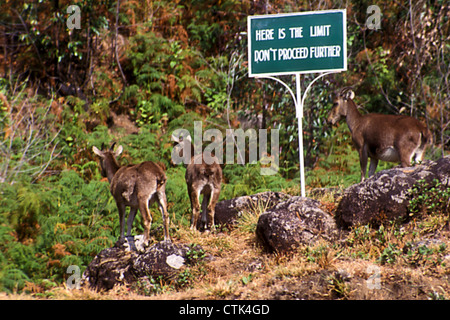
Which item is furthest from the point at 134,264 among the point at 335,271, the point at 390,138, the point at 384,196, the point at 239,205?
the point at 390,138

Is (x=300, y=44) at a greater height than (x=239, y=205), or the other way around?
(x=300, y=44)

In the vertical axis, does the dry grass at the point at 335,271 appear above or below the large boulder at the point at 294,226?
below

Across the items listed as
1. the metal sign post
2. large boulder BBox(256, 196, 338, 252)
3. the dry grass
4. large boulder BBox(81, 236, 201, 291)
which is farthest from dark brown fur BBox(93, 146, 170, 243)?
the metal sign post

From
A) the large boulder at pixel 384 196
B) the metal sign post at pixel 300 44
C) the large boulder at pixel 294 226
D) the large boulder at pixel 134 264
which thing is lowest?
the large boulder at pixel 134 264

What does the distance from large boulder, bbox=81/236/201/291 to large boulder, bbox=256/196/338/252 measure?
1.27m

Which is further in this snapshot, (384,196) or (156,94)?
(156,94)

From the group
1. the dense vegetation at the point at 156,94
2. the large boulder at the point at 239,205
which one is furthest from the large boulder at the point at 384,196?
the dense vegetation at the point at 156,94

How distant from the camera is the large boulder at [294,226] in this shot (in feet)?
30.3

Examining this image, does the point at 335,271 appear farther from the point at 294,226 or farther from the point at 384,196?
the point at 384,196

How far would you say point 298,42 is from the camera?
10719 millimetres

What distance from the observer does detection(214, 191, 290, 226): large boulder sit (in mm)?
11195

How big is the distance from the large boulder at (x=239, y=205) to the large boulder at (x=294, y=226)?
4.77ft

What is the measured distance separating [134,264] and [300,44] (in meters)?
5.26

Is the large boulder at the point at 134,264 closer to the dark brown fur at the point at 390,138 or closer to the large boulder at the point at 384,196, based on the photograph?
the large boulder at the point at 384,196
